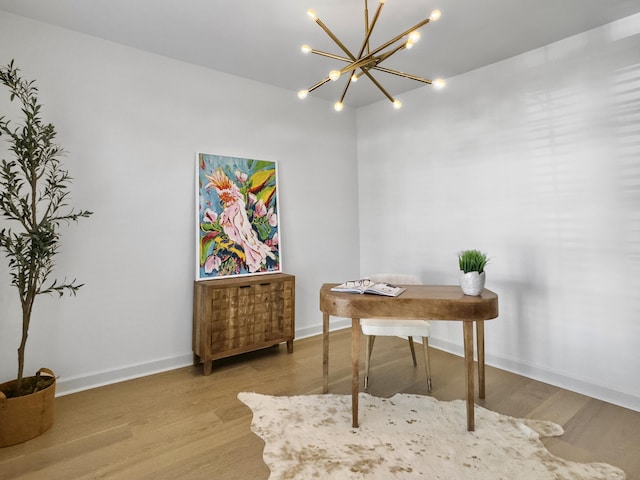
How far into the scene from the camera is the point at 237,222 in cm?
341

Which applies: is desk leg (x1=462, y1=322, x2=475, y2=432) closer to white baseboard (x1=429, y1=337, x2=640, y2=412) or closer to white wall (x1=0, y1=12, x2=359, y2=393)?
white baseboard (x1=429, y1=337, x2=640, y2=412)

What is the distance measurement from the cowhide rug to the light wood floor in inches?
4.3

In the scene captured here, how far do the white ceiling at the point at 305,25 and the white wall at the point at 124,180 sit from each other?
0.78 feet

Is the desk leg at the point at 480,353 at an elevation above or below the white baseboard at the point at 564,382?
above

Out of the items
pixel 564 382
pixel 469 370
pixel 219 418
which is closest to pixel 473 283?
pixel 469 370

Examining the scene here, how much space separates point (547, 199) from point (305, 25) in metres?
2.37

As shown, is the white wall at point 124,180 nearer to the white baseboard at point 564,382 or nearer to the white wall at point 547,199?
the white wall at point 547,199

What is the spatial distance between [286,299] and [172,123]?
6.42 feet

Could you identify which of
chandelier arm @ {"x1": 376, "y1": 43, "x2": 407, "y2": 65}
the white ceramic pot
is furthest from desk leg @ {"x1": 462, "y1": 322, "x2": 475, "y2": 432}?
chandelier arm @ {"x1": 376, "y1": 43, "x2": 407, "y2": 65}

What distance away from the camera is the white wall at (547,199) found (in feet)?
8.09

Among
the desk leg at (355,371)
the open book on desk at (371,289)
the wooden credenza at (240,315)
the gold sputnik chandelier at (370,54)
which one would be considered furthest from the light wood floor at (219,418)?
the gold sputnik chandelier at (370,54)

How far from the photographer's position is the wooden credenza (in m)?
2.96

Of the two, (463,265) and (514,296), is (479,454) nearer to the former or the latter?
(463,265)

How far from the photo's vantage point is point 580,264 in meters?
2.66
